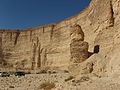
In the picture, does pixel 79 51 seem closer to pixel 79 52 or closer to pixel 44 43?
pixel 79 52

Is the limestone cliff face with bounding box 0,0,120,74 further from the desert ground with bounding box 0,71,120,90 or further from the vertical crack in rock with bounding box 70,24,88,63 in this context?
the desert ground with bounding box 0,71,120,90

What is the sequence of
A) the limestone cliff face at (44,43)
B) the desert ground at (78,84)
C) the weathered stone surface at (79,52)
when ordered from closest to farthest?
the desert ground at (78,84) < the weathered stone surface at (79,52) < the limestone cliff face at (44,43)

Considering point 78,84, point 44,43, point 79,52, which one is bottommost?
point 78,84

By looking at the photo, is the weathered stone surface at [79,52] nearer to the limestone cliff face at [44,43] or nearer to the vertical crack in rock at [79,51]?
the vertical crack in rock at [79,51]

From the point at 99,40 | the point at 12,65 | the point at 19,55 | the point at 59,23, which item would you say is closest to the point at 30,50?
the point at 19,55

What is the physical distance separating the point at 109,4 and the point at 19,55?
27.6 metres

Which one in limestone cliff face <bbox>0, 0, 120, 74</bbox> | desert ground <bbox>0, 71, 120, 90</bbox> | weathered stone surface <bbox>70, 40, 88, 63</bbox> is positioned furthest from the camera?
limestone cliff face <bbox>0, 0, 120, 74</bbox>

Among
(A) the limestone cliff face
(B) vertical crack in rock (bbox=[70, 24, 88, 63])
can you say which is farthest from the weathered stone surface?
(A) the limestone cliff face

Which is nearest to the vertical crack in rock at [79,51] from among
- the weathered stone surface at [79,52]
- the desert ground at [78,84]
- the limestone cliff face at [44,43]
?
the weathered stone surface at [79,52]

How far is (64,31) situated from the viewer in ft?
94.8

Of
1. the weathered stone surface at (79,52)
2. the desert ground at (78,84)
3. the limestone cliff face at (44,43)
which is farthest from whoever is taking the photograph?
the limestone cliff face at (44,43)

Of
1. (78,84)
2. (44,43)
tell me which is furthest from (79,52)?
(44,43)

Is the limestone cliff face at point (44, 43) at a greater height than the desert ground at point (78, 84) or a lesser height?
greater

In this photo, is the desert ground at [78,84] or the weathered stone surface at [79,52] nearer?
the desert ground at [78,84]
